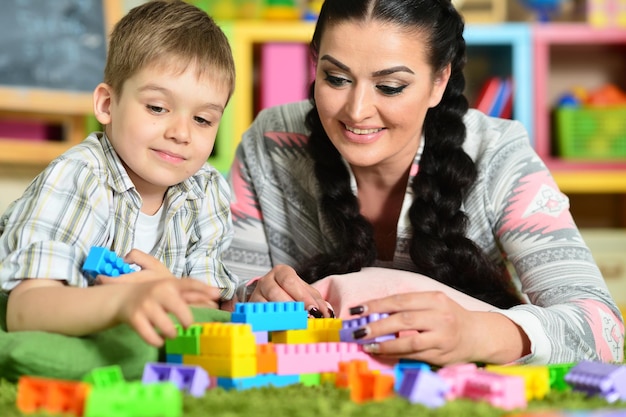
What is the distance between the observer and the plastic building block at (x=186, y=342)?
3.37 feet

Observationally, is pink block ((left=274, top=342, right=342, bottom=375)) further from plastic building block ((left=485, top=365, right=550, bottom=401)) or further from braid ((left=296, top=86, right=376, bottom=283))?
braid ((left=296, top=86, right=376, bottom=283))

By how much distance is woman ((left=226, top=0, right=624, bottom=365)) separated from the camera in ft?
4.57

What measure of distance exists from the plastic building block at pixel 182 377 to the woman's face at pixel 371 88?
26.4 inches

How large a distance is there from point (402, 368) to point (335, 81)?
2.13ft

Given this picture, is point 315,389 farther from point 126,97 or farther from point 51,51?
point 51,51

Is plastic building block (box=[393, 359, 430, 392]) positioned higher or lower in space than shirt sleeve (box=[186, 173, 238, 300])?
lower

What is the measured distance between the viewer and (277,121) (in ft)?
6.11

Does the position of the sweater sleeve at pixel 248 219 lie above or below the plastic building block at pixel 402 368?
above

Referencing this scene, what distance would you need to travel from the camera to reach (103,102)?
1.40 m

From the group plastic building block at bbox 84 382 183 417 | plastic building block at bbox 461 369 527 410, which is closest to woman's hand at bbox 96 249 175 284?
plastic building block at bbox 84 382 183 417

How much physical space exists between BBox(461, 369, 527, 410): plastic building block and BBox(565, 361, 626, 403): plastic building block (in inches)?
4.6

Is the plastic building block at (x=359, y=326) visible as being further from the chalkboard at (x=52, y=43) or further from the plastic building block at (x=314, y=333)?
the chalkboard at (x=52, y=43)

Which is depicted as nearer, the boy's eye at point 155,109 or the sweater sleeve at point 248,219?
the boy's eye at point 155,109

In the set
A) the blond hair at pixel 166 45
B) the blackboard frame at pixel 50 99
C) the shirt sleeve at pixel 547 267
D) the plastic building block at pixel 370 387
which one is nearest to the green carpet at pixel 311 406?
the plastic building block at pixel 370 387
